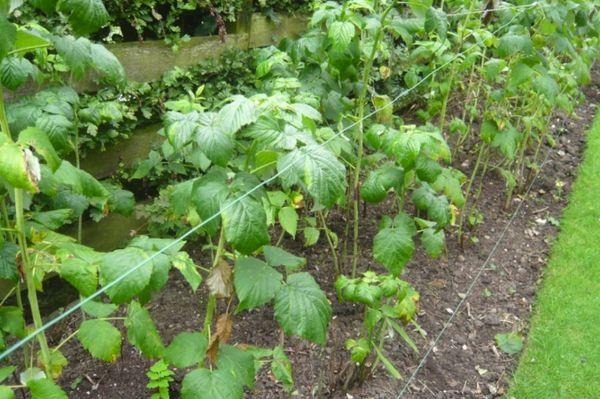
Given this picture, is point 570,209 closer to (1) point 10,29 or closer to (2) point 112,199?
(2) point 112,199

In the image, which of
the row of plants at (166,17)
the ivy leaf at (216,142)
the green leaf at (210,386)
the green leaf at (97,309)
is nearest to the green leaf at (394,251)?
the green leaf at (210,386)

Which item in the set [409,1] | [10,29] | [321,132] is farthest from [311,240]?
[10,29]

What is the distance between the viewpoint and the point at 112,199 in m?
2.51

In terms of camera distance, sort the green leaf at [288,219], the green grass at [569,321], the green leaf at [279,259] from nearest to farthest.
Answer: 1. the green leaf at [279,259]
2. the green leaf at [288,219]
3. the green grass at [569,321]

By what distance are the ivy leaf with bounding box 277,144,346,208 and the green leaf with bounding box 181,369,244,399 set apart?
61 cm

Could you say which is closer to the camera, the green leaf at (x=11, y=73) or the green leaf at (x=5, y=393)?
the green leaf at (x=5, y=393)

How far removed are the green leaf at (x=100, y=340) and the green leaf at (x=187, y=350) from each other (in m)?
0.24

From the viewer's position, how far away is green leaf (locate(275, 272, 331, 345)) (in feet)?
5.30

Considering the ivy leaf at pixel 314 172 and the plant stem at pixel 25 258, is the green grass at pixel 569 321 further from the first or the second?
the plant stem at pixel 25 258

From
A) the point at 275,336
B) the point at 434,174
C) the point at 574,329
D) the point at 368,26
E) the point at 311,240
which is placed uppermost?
the point at 368,26

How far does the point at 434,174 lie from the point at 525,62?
4.29 feet

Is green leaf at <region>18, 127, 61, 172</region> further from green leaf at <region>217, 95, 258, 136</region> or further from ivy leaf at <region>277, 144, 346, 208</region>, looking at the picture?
ivy leaf at <region>277, 144, 346, 208</region>

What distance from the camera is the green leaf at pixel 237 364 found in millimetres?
1675

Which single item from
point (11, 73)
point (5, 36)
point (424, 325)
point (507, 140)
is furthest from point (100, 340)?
point (507, 140)
